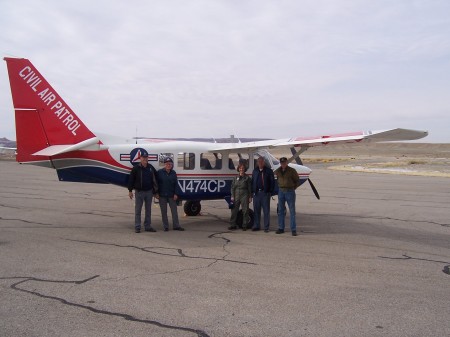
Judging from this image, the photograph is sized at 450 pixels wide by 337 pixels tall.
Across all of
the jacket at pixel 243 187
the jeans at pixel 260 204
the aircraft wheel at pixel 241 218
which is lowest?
the aircraft wheel at pixel 241 218

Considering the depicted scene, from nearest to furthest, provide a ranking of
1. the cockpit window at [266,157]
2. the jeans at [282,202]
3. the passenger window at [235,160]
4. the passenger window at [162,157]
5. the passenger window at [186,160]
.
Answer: the jeans at [282,202] → the passenger window at [162,157] → the passenger window at [186,160] → the passenger window at [235,160] → the cockpit window at [266,157]

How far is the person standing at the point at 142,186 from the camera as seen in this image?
10430 millimetres

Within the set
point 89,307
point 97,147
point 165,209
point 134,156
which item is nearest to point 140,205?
point 165,209

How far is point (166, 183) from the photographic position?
1078 cm

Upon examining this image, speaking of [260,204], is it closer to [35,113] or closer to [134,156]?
[134,156]

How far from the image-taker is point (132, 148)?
37.3 ft

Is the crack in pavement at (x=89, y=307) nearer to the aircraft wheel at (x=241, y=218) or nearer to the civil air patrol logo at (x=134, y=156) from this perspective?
the civil air patrol logo at (x=134, y=156)

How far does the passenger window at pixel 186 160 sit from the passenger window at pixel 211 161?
267mm

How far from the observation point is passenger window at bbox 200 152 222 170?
39.7 ft

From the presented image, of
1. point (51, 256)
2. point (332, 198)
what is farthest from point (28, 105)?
point (332, 198)

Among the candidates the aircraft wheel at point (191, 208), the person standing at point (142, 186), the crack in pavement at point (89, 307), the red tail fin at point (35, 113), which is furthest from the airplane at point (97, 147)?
the crack in pavement at point (89, 307)

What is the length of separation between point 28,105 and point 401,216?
Result: 453 inches

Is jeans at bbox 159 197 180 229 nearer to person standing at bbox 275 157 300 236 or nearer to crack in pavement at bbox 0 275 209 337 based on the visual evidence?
person standing at bbox 275 157 300 236

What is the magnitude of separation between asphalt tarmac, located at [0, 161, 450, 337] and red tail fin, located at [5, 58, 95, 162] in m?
2.19
